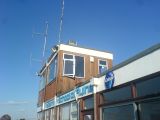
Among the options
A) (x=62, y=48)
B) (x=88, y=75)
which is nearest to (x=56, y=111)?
(x=88, y=75)

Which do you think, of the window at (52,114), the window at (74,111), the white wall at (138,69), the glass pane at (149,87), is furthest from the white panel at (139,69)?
the window at (52,114)

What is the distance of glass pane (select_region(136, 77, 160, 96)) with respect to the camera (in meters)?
6.66

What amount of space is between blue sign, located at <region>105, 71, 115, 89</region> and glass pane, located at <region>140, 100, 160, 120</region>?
190cm

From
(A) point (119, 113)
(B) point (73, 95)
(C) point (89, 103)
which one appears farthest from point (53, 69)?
(A) point (119, 113)

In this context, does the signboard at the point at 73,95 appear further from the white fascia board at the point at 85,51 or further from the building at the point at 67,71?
the white fascia board at the point at 85,51

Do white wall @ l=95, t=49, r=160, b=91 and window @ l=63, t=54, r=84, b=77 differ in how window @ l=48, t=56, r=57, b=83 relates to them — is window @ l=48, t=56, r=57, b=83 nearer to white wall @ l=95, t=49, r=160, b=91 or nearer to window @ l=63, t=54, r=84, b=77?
window @ l=63, t=54, r=84, b=77

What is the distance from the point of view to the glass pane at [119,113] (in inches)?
300

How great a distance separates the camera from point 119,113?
324 inches

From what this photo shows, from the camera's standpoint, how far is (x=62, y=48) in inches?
625

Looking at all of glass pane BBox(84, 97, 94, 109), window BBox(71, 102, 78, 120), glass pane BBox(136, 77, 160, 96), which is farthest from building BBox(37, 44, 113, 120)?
glass pane BBox(136, 77, 160, 96)

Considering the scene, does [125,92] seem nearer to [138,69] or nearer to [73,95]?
[138,69]

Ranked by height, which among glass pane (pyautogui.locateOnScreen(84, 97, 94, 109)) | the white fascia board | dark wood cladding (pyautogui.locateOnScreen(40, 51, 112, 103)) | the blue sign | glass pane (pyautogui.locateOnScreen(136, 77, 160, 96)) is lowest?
glass pane (pyautogui.locateOnScreen(84, 97, 94, 109))

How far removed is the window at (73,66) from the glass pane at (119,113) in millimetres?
6494

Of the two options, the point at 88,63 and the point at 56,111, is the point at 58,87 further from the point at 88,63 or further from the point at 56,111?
the point at 88,63
